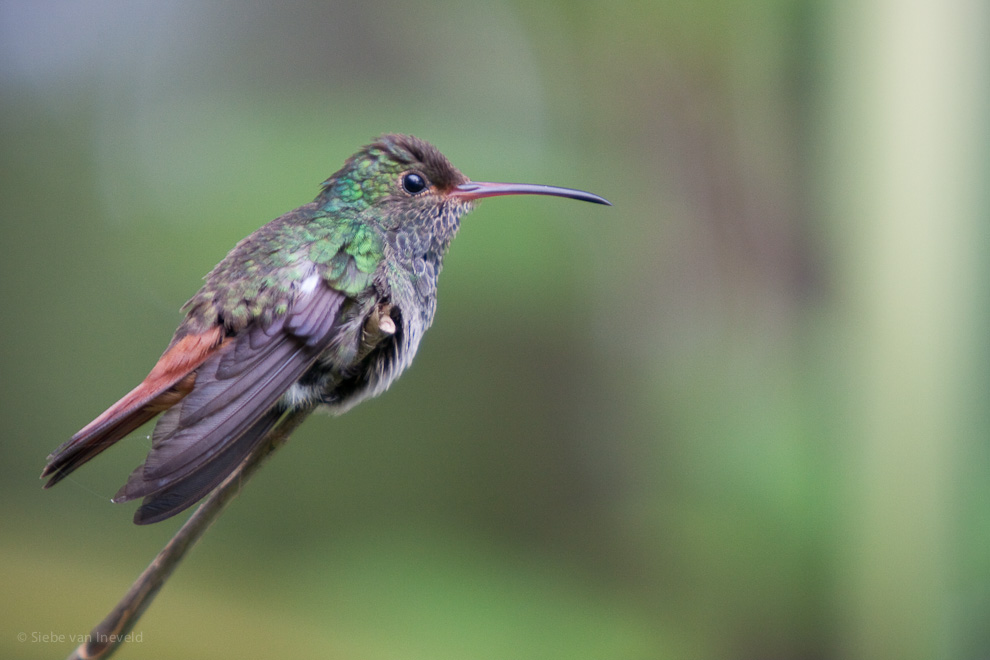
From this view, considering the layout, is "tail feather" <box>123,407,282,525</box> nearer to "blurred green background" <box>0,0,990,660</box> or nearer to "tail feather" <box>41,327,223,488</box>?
"tail feather" <box>41,327,223,488</box>

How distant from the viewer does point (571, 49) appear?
2189 millimetres

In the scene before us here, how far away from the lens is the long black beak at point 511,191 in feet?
3.65

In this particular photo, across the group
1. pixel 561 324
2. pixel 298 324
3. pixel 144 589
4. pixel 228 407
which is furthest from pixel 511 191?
pixel 561 324

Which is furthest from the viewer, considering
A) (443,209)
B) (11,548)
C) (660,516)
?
(660,516)

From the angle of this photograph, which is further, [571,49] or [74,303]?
[571,49]

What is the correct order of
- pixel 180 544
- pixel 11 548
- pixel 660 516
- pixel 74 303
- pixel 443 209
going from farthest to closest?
1. pixel 74 303
2. pixel 660 516
3. pixel 11 548
4. pixel 443 209
5. pixel 180 544

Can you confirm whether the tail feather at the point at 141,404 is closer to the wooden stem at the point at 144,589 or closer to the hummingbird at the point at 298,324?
the hummingbird at the point at 298,324

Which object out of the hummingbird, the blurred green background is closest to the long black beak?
the hummingbird

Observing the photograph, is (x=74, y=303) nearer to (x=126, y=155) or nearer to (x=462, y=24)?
(x=126, y=155)

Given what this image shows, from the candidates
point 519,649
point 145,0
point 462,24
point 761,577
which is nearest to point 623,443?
point 761,577

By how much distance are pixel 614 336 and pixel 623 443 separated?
31cm

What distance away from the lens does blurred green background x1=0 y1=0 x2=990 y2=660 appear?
63.3 inches

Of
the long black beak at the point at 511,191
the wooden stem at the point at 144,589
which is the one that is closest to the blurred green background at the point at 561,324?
the long black beak at the point at 511,191

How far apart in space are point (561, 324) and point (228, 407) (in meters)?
1.48
